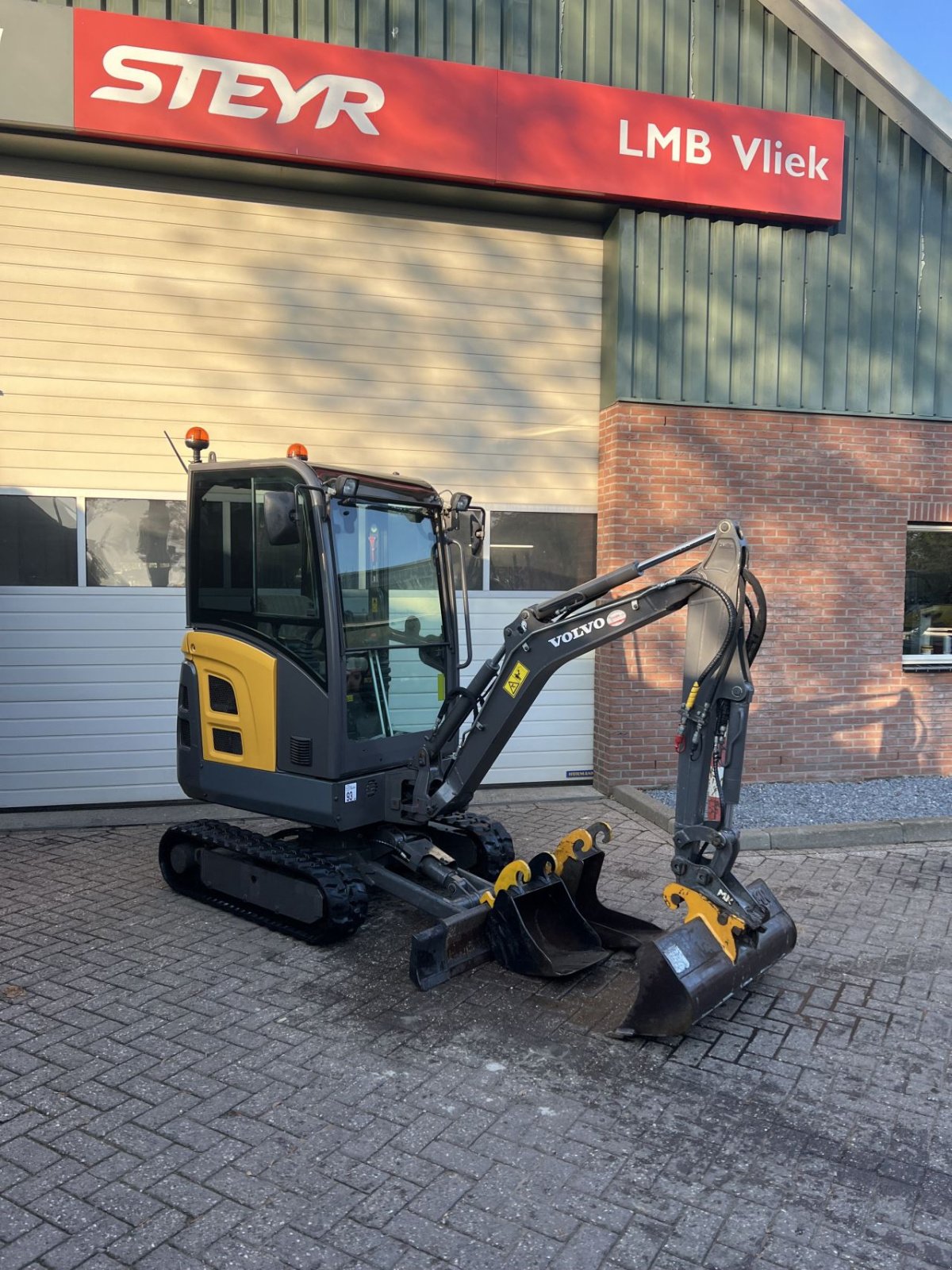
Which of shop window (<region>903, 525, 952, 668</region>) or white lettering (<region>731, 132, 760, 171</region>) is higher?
white lettering (<region>731, 132, 760, 171</region>)

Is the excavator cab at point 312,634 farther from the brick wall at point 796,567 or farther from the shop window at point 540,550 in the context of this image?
the brick wall at point 796,567

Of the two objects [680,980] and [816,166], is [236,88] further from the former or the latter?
[680,980]

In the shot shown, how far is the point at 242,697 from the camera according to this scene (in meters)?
5.77

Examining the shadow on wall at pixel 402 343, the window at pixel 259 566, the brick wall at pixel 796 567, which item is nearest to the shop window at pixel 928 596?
the brick wall at pixel 796 567

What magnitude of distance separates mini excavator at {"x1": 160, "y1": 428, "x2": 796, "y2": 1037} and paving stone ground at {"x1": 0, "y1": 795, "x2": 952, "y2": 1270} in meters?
0.28

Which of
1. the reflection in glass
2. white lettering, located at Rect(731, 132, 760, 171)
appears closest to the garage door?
white lettering, located at Rect(731, 132, 760, 171)

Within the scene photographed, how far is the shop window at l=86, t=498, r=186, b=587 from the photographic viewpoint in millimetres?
8430

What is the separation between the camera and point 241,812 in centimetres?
841

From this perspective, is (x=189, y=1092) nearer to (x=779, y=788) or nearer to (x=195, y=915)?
(x=195, y=915)

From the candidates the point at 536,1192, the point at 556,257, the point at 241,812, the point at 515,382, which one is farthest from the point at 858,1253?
the point at 556,257

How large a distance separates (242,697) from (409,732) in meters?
1.04

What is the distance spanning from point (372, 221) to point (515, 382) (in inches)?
77.6

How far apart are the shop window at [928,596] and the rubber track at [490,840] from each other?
18.7ft

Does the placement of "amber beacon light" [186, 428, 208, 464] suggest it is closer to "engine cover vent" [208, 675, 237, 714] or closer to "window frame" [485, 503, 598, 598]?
"engine cover vent" [208, 675, 237, 714]
